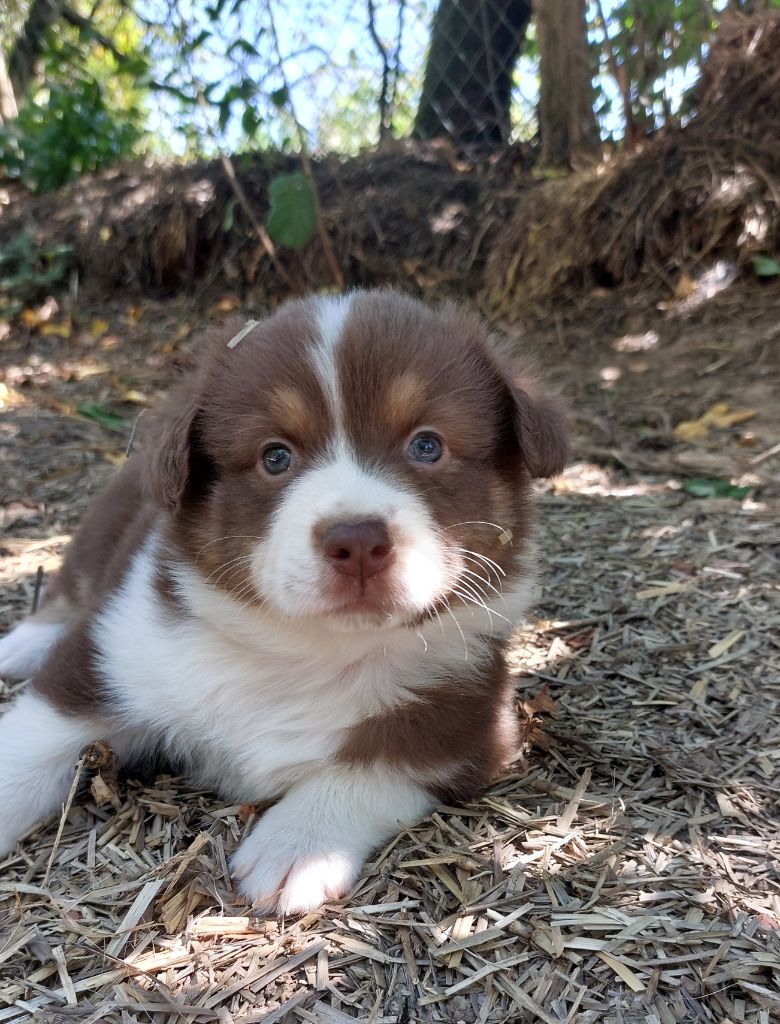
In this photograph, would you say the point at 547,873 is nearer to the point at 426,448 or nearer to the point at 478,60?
the point at 426,448

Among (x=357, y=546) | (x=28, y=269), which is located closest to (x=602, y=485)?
(x=357, y=546)

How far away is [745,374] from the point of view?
6340mm

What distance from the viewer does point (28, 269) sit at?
912 cm

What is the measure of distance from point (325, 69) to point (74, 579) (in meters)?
6.38

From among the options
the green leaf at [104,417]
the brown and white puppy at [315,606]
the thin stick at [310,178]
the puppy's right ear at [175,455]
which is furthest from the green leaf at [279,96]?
the puppy's right ear at [175,455]

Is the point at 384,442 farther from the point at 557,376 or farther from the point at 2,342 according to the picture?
the point at 2,342

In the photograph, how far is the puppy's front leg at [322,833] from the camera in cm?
234

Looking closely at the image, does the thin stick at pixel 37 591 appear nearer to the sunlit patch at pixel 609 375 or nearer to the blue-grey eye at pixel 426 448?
the blue-grey eye at pixel 426 448

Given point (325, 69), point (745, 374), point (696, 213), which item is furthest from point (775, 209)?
point (325, 69)

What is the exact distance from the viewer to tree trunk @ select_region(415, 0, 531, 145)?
28.5 ft

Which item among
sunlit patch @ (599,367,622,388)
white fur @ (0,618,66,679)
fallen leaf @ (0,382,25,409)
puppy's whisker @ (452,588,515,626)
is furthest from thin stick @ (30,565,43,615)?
sunlit patch @ (599,367,622,388)

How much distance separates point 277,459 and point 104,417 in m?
4.24

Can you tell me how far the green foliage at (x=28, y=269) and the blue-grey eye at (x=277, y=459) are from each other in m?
7.40

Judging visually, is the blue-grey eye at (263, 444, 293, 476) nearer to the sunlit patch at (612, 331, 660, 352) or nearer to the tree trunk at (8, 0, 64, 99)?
the sunlit patch at (612, 331, 660, 352)
